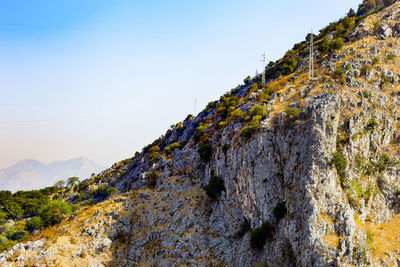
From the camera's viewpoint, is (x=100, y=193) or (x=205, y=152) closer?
(x=205, y=152)

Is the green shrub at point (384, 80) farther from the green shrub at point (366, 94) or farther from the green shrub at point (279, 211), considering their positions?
the green shrub at point (279, 211)

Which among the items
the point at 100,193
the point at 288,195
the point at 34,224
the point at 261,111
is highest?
the point at 261,111

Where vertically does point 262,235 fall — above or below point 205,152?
below

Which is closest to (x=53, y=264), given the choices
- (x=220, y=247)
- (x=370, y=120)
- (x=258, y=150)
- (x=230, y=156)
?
(x=220, y=247)

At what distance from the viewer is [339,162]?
31406 mm

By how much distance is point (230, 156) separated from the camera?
1688 inches

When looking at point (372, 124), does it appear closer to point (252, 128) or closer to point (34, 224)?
point (252, 128)

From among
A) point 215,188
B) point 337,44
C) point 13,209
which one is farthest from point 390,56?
point 13,209

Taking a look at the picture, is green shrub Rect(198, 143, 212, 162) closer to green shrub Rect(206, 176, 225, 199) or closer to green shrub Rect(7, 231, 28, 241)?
green shrub Rect(206, 176, 225, 199)

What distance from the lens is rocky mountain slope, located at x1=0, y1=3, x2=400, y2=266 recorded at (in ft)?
93.1

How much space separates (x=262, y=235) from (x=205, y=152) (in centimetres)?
2310

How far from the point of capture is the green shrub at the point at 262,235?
31969 millimetres

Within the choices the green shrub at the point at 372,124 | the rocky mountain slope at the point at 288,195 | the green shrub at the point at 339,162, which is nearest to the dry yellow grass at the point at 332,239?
the rocky mountain slope at the point at 288,195

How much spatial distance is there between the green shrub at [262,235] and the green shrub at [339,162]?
11328 millimetres
